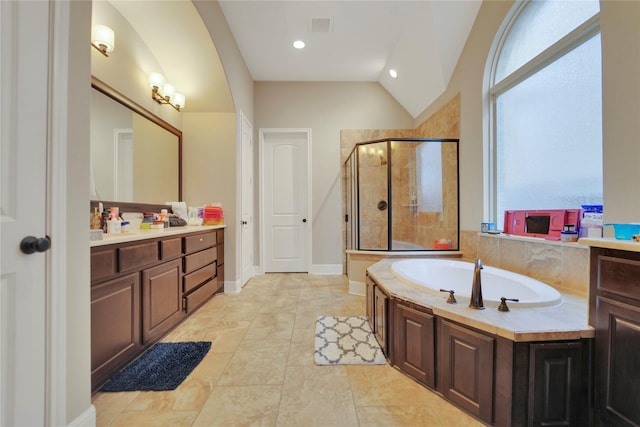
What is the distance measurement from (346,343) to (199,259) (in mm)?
1641

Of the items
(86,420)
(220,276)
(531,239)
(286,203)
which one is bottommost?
(86,420)

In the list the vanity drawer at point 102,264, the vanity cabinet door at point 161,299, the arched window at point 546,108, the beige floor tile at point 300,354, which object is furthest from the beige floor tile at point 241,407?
the arched window at point 546,108

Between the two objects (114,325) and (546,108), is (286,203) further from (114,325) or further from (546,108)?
(546,108)

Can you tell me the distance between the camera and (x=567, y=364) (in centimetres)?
111

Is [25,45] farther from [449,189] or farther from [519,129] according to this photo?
[449,189]

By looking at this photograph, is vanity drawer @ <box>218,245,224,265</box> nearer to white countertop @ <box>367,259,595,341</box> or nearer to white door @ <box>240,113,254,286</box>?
white door @ <box>240,113,254,286</box>

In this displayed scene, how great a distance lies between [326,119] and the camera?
4.13 m

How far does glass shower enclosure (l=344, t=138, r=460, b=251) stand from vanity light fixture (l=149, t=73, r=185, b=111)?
88.6 inches

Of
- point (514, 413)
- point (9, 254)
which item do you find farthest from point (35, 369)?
point (514, 413)

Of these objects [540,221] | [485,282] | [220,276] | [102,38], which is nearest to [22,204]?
[102,38]

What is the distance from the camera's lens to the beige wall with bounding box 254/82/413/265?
4113mm

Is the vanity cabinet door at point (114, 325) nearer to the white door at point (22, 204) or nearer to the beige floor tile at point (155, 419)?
the beige floor tile at point (155, 419)

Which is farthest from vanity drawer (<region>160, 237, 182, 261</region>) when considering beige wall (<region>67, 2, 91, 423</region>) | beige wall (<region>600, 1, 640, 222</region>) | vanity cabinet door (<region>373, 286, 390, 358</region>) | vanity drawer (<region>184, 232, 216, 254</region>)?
beige wall (<region>600, 1, 640, 222</region>)

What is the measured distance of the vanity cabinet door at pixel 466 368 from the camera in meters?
1.19
